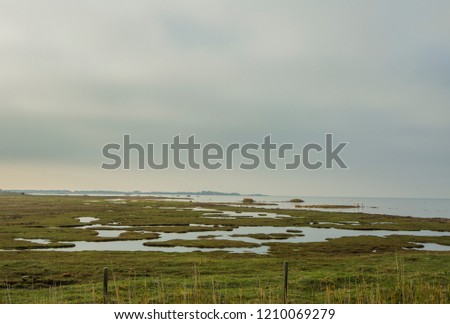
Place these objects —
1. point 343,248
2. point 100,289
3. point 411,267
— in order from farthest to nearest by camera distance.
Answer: point 343,248, point 411,267, point 100,289

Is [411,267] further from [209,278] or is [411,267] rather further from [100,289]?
[100,289]

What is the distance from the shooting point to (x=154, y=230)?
194 feet

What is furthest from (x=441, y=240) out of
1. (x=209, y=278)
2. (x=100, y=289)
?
(x=100, y=289)

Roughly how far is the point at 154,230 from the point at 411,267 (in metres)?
38.2

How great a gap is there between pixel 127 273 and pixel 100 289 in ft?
20.0

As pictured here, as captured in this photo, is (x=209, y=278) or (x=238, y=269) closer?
(x=209, y=278)

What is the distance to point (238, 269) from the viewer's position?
2805cm
